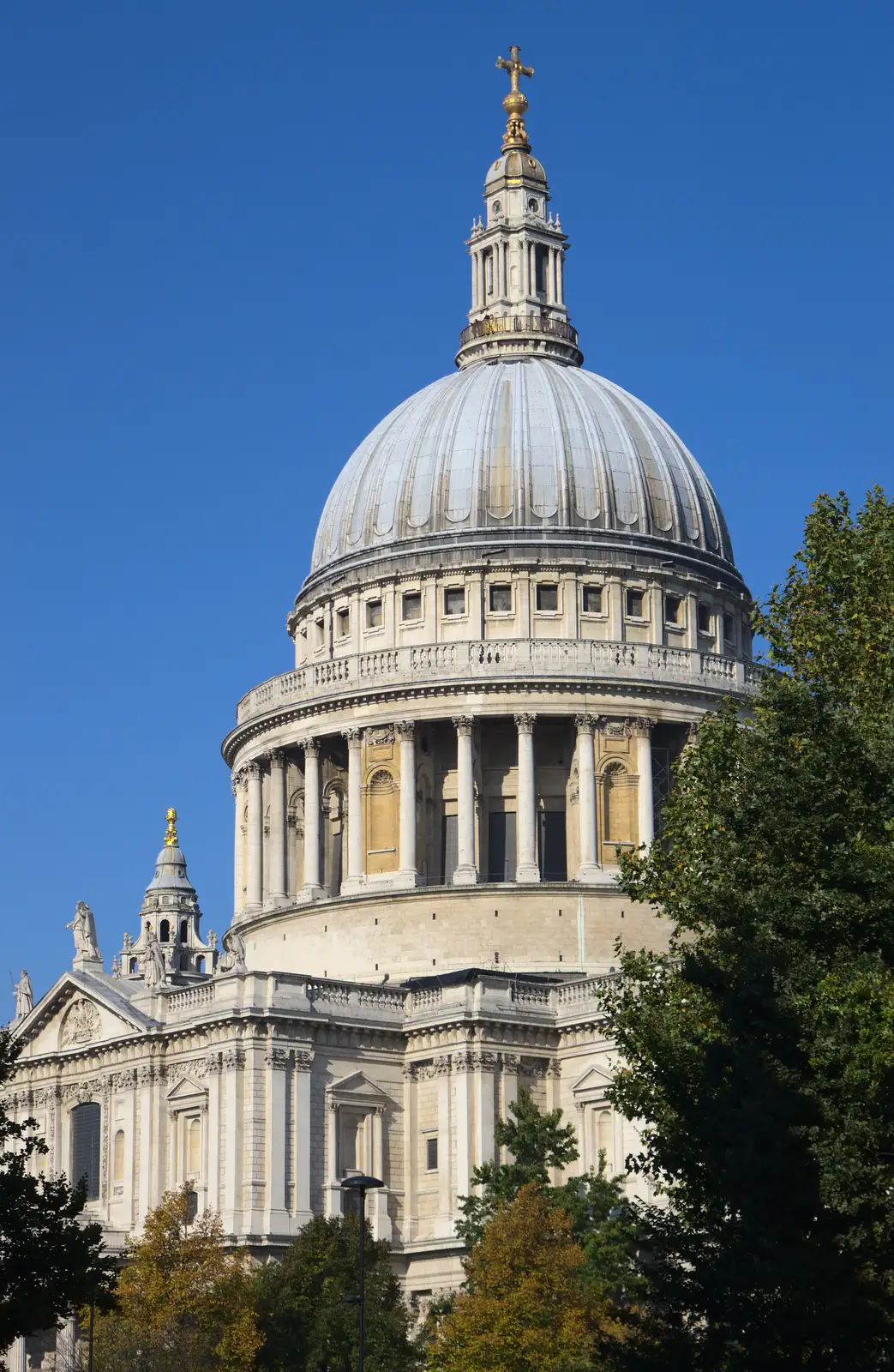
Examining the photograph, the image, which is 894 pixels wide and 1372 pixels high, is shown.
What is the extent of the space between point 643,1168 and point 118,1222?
34.8 meters

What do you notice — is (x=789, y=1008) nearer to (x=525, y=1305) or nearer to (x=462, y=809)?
(x=525, y=1305)

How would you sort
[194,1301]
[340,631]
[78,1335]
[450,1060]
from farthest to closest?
[340,631] → [450,1060] → [78,1335] → [194,1301]

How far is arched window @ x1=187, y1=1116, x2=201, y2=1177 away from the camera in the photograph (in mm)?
81688

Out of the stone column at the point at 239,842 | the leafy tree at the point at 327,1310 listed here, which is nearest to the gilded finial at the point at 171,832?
the stone column at the point at 239,842

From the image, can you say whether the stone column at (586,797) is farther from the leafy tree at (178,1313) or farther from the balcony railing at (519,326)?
the leafy tree at (178,1313)

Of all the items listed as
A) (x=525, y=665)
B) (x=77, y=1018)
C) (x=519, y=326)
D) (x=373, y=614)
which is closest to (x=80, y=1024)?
(x=77, y=1018)

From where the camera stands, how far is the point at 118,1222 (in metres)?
83.5

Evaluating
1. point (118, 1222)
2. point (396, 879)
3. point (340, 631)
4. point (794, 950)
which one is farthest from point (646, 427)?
point (794, 950)

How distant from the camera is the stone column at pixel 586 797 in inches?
3597

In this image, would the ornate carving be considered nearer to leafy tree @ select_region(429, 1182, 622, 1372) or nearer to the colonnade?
the colonnade

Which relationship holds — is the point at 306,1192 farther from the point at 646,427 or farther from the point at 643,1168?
the point at 646,427

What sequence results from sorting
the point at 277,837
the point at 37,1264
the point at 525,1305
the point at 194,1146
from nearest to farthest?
the point at 37,1264, the point at 525,1305, the point at 194,1146, the point at 277,837

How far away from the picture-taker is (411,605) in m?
98.5

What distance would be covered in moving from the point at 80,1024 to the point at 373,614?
65.9 ft
